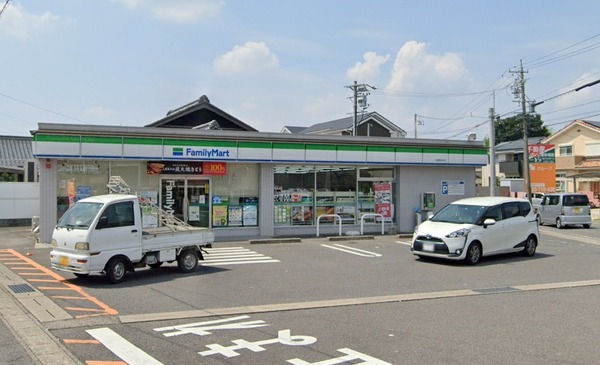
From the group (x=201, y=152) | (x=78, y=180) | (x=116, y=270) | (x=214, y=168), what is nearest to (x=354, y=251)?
(x=214, y=168)

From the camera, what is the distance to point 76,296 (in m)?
9.68

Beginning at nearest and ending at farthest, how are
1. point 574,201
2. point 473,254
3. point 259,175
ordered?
point 473,254 < point 259,175 < point 574,201

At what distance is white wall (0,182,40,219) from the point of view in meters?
26.9

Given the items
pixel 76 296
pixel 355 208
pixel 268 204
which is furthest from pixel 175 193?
pixel 76 296

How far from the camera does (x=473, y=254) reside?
46.0ft

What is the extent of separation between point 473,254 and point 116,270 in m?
8.87

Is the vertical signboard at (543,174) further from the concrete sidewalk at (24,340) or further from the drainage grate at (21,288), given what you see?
the concrete sidewalk at (24,340)

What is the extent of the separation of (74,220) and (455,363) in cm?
835

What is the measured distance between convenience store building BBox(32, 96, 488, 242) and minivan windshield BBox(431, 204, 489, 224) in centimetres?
560

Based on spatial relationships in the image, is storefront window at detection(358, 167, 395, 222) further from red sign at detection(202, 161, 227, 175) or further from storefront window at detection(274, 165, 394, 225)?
red sign at detection(202, 161, 227, 175)

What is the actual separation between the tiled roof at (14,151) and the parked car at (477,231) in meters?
30.7

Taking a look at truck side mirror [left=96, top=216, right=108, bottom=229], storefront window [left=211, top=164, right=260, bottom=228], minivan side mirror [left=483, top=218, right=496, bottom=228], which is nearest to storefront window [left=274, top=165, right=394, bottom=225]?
storefront window [left=211, top=164, right=260, bottom=228]

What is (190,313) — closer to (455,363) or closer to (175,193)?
(455,363)

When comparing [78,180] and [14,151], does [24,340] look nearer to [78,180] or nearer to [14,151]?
[78,180]
